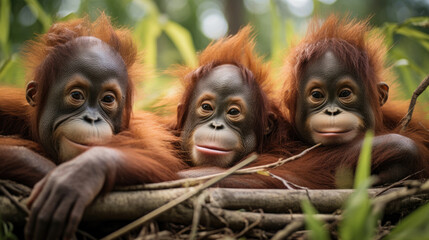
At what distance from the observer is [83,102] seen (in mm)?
1841

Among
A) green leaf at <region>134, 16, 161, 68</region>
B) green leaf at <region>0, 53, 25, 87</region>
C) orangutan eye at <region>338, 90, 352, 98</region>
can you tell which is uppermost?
green leaf at <region>134, 16, 161, 68</region>

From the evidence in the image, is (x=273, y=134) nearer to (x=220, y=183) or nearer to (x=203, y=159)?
(x=203, y=159)

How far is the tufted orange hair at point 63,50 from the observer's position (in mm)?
1913

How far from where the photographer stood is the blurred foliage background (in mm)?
2836

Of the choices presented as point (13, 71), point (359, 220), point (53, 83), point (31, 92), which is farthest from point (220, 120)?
point (13, 71)

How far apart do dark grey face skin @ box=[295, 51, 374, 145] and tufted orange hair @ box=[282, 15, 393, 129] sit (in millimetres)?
44

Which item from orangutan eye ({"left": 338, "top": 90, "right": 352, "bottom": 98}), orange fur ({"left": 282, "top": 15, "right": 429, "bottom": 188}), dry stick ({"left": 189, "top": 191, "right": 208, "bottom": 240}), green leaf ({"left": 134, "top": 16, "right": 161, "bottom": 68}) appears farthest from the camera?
green leaf ({"left": 134, "top": 16, "right": 161, "bottom": 68})

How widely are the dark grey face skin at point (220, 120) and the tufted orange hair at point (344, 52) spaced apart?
10.3 inches

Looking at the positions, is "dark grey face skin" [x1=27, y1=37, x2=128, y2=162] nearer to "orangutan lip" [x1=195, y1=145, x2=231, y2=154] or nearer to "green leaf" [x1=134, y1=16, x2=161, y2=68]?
"orangutan lip" [x1=195, y1=145, x2=231, y2=154]

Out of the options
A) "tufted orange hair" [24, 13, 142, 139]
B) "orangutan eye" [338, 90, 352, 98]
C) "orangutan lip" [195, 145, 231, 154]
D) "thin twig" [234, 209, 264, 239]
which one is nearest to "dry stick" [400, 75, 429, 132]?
"orangutan eye" [338, 90, 352, 98]

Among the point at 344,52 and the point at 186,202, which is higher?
the point at 344,52

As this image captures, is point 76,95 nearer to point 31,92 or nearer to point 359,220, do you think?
point 31,92

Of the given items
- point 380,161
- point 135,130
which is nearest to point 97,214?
point 135,130

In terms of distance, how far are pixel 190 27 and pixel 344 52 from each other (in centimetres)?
484
